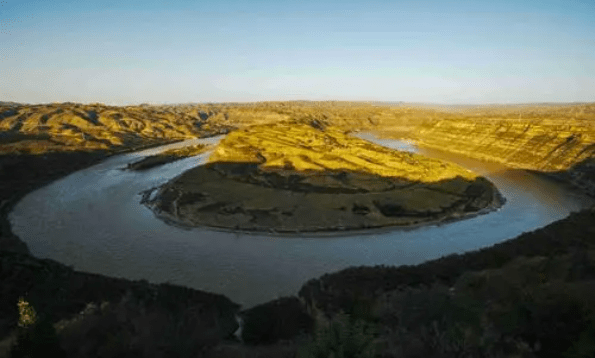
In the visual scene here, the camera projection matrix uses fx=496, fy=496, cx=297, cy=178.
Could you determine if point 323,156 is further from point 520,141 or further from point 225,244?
point 520,141

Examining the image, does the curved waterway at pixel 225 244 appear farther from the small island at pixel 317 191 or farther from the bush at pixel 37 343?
the bush at pixel 37 343

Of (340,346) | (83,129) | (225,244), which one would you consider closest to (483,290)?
(340,346)

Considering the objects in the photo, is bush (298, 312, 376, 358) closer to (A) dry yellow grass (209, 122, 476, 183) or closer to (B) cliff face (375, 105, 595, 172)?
(A) dry yellow grass (209, 122, 476, 183)

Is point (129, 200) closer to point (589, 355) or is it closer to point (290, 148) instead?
point (290, 148)

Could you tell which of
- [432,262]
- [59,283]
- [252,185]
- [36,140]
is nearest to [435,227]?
[432,262]

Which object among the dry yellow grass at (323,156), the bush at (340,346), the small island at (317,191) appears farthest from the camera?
the dry yellow grass at (323,156)

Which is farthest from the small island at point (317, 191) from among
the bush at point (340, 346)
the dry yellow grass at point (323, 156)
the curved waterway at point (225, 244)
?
the bush at point (340, 346)
